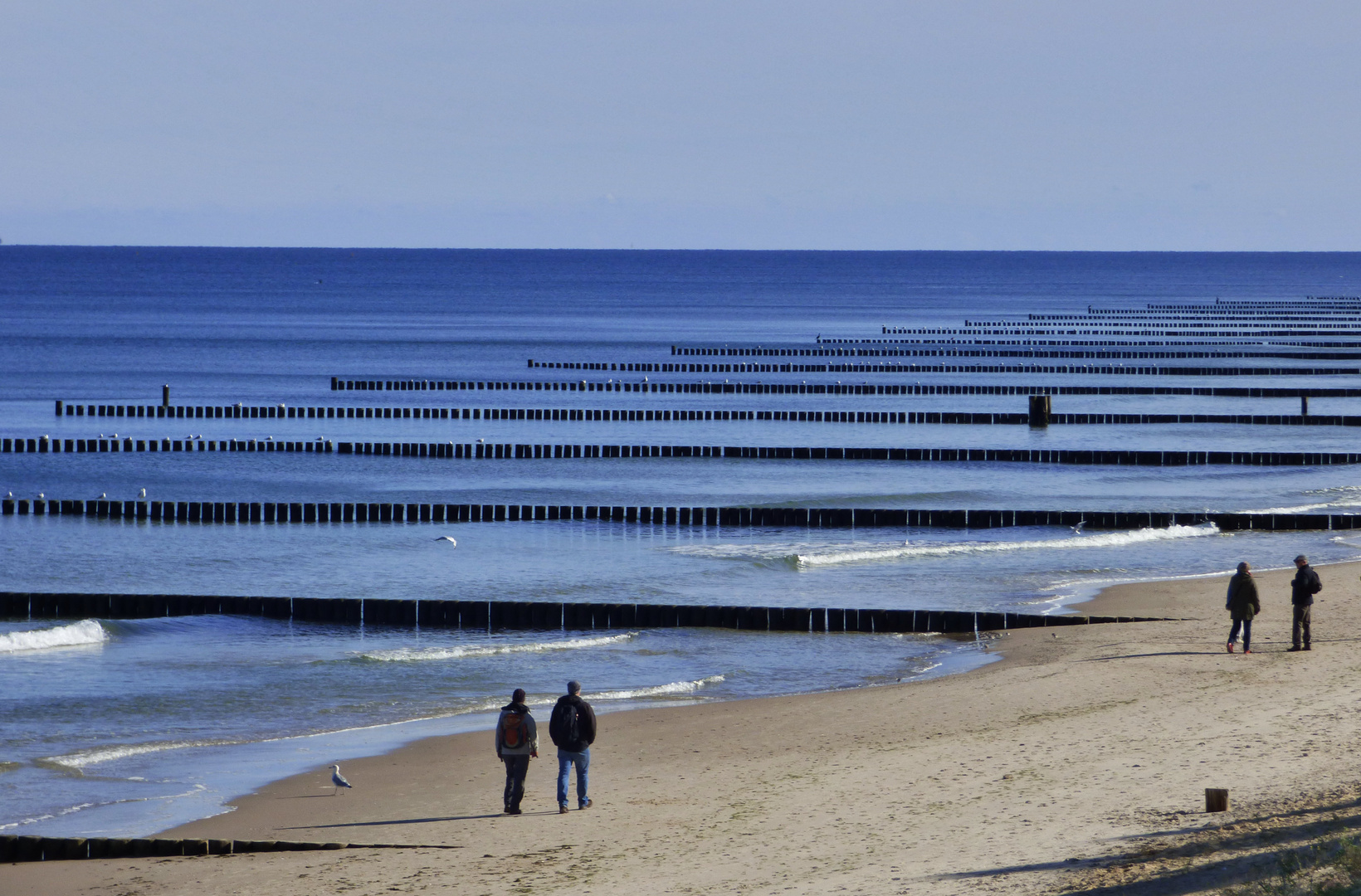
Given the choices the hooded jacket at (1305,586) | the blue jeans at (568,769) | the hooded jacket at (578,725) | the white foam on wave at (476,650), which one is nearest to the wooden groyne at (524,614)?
the white foam on wave at (476,650)

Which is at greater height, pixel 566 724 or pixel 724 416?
pixel 724 416

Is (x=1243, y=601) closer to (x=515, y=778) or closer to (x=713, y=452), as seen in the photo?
(x=515, y=778)

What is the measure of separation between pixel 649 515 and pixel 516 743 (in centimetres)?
2678

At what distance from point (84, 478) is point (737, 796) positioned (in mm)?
40277

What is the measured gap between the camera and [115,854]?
1619 centimetres

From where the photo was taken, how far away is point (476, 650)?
2805 centimetres

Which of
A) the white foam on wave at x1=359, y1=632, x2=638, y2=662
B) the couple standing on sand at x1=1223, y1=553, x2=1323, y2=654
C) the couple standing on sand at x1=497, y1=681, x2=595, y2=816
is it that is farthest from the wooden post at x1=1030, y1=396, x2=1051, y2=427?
the couple standing on sand at x1=497, y1=681, x2=595, y2=816

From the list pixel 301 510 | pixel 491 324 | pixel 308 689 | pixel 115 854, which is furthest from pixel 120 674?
pixel 491 324

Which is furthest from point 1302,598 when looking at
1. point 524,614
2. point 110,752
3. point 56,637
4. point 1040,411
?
point 1040,411

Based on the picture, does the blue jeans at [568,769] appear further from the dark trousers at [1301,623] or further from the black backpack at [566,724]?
the dark trousers at [1301,623]

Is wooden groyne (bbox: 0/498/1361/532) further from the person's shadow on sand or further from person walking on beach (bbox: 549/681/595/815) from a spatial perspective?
person walking on beach (bbox: 549/681/595/815)

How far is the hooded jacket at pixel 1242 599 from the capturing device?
23.4 metres

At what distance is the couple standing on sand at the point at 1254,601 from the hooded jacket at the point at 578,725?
10.8 metres

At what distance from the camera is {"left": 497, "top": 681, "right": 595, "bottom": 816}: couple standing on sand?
16.7m
